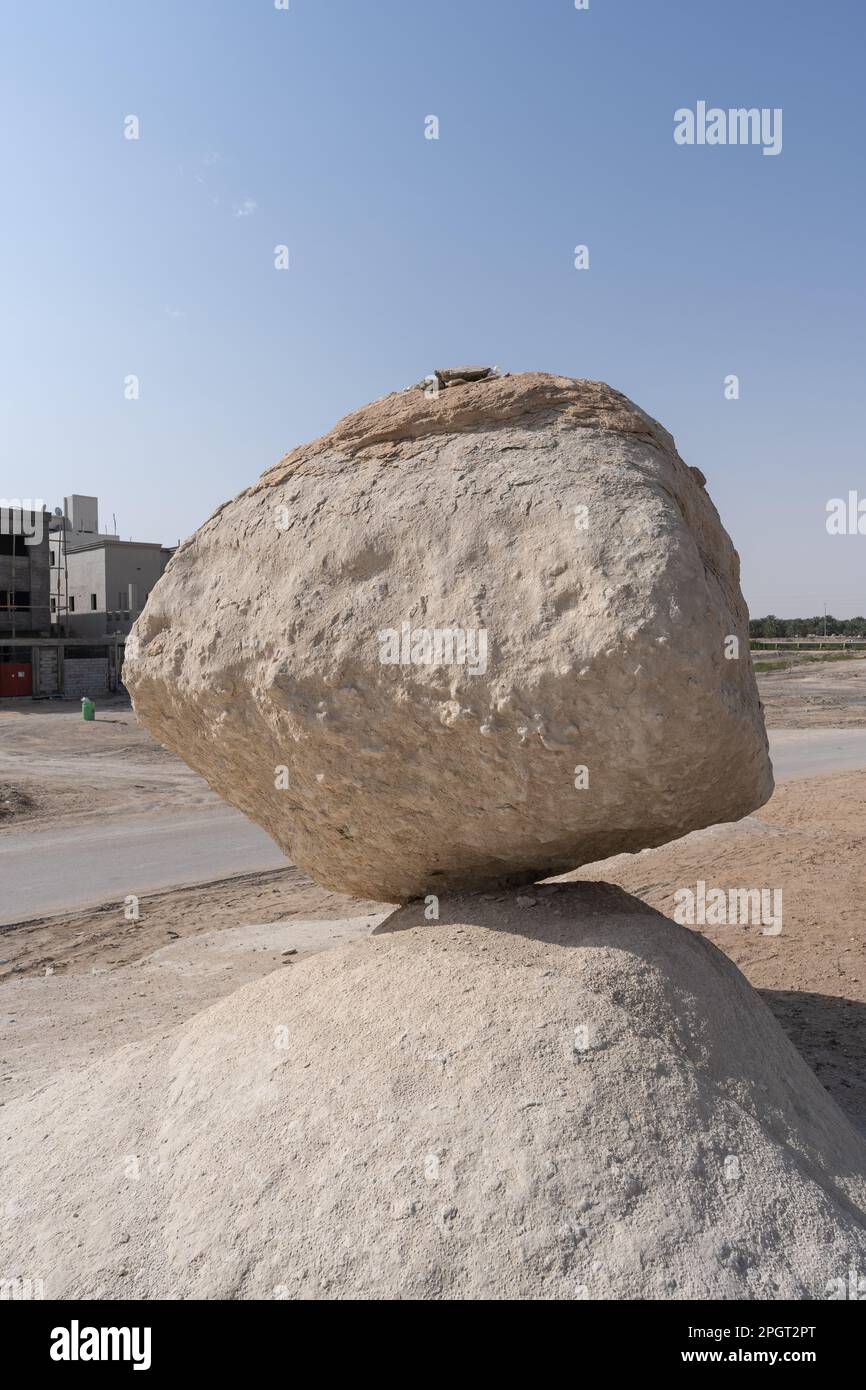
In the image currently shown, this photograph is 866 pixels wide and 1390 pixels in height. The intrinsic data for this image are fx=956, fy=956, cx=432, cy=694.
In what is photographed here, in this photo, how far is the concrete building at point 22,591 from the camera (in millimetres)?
29984

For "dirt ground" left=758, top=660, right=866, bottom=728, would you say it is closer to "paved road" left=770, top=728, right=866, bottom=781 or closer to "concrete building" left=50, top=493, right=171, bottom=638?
"paved road" left=770, top=728, right=866, bottom=781

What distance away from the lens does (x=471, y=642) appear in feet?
12.1

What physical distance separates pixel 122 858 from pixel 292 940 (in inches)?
155

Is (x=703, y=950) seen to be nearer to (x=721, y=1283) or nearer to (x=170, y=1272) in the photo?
(x=721, y=1283)

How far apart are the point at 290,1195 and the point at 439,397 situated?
3274 mm

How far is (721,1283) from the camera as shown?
9.80 feet

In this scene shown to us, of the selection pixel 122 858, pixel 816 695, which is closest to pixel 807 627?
pixel 816 695

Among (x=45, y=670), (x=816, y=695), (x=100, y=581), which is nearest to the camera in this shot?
(x=45, y=670)

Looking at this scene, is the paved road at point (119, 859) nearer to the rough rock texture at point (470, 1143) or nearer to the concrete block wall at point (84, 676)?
the rough rock texture at point (470, 1143)

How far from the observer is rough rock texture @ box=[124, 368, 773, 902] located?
3.54 m

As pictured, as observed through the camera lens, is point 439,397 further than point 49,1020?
No

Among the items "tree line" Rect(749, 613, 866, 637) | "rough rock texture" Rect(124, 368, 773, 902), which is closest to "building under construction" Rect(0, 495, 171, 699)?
"rough rock texture" Rect(124, 368, 773, 902)

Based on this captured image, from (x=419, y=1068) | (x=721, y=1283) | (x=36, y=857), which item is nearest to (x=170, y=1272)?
(x=419, y=1068)

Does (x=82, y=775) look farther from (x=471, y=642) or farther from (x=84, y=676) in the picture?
(x=84, y=676)
